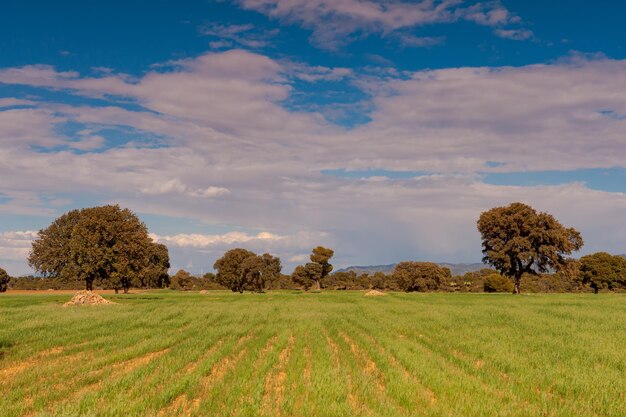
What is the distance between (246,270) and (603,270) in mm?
82248

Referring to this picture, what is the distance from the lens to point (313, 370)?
1470 cm

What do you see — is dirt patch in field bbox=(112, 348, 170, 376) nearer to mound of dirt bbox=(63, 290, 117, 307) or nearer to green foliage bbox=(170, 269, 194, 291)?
mound of dirt bbox=(63, 290, 117, 307)

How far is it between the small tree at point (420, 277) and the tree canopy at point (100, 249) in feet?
264

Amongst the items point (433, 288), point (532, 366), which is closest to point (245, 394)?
point (532, 366)

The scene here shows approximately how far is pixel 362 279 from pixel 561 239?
312 ft

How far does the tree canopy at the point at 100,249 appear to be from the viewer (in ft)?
188

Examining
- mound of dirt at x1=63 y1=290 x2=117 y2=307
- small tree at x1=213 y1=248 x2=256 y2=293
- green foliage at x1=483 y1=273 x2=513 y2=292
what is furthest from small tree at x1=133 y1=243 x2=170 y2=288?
green foliage at x1=483 y1=273 x2=513 y2=292

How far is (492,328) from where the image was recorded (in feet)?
84.6

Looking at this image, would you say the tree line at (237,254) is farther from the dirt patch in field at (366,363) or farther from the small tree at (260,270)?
the dirt patch in field at (366,363)

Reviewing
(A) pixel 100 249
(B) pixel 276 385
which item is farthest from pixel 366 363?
(A) pixel 100 249

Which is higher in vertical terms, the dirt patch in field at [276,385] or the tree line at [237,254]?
the tree line at [237,254]

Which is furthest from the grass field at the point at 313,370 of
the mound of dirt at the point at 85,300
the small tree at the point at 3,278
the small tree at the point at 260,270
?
the small tree at the point at 3,278

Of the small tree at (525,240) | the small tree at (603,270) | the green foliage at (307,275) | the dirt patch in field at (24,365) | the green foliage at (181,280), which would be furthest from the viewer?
the green foliage at (181,280)

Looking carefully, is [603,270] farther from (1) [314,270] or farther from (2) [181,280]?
(2) [181,280]
